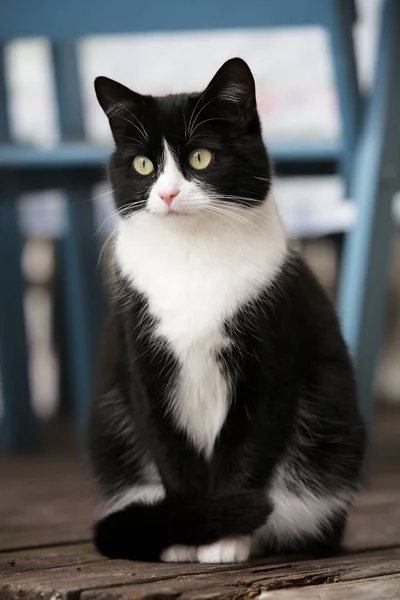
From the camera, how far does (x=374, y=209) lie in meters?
1.83

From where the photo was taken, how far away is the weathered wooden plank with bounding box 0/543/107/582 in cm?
120

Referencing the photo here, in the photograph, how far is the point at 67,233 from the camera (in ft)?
9.62

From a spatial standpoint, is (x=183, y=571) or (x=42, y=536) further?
(x=42, y=536)

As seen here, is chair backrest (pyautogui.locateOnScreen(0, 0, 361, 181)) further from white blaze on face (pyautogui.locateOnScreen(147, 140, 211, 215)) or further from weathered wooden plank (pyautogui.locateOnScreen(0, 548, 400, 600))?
weathered wooden plank (pyautogui.locateOnScreen(0, 548, 400, 600))

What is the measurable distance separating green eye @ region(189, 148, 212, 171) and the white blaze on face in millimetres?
23

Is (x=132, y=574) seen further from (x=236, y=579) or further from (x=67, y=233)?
(x=67, y=233)

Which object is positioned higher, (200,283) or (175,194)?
(175,194)

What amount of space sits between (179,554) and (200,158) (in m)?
0.51

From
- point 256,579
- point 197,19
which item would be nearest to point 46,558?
point 256,579

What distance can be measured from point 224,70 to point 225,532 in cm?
59

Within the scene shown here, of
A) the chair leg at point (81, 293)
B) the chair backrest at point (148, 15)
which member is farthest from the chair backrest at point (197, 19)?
the chair leg at point (81, 293)

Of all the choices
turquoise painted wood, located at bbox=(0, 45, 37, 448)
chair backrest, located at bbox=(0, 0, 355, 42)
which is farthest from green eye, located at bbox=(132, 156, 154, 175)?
turquoise painted wood, located at bbox=(0, 45, 37, 448)

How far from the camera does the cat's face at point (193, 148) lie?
121cm

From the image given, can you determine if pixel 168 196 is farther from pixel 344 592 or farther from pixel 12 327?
pixel 12 327
